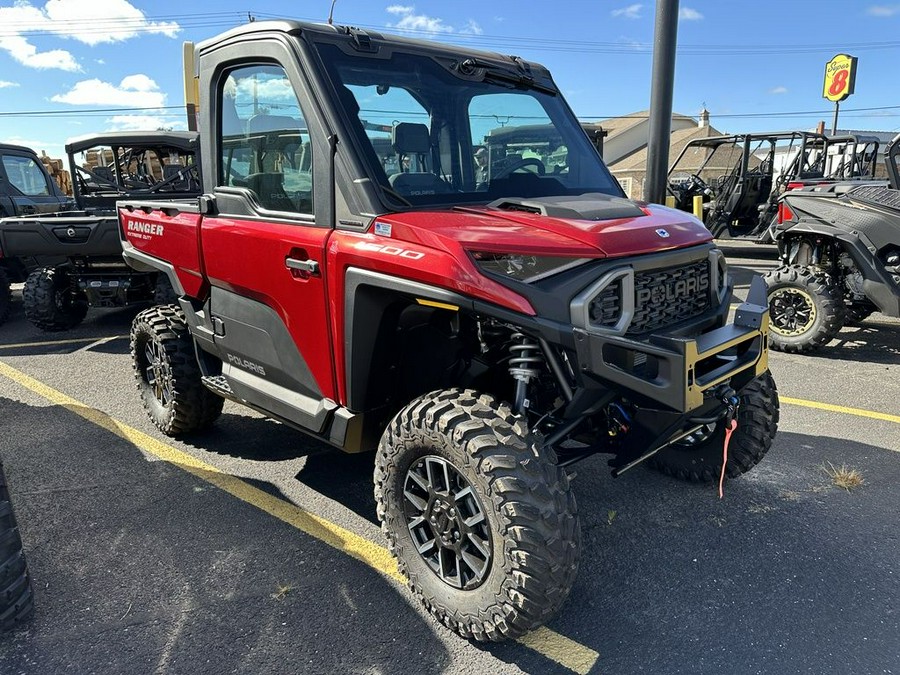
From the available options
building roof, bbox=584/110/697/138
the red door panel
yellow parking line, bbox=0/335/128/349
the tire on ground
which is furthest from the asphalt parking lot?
building roof, bbox=584/110/697/138

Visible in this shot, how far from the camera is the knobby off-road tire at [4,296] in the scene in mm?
8375

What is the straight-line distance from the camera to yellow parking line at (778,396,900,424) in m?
4.73

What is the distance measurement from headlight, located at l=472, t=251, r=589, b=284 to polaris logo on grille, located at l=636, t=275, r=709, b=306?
0.35 m

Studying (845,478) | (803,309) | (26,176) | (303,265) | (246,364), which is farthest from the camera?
(26,176)

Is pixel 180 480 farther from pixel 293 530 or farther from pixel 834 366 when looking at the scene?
pixel 834 366

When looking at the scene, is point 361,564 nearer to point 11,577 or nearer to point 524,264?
point 11,577

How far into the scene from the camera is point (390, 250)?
2492 millimetres

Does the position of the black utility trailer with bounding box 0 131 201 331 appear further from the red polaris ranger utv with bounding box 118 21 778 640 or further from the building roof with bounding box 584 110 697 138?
the building roof with bounding box 584 110 697 138

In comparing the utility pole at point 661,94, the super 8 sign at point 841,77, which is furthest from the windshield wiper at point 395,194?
the super 8 sign at point 841,77

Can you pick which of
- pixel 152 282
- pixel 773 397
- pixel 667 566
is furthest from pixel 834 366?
pixel 152 282

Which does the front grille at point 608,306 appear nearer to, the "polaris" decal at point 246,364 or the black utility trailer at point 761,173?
the "polaris" decal at point 246,364

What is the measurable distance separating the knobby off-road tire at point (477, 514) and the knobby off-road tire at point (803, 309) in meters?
4.62

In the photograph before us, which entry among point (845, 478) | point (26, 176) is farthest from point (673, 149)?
point (845, 478)

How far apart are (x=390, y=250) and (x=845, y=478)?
2996 mm
